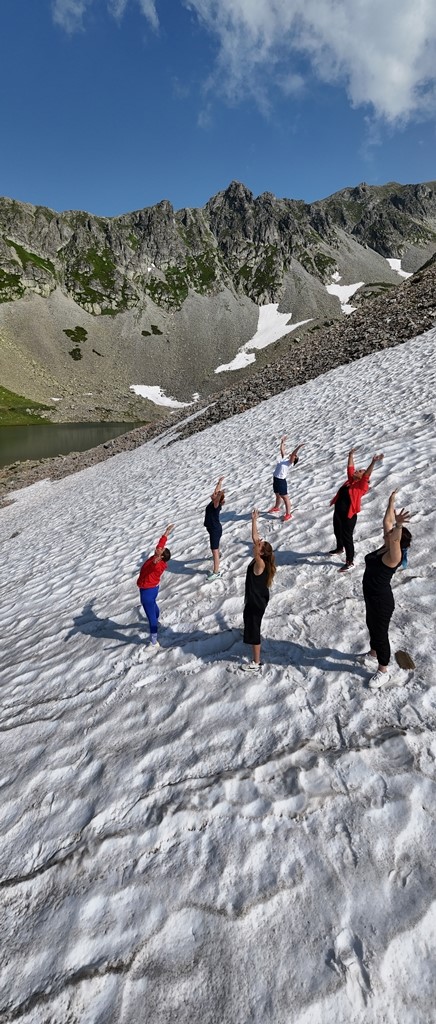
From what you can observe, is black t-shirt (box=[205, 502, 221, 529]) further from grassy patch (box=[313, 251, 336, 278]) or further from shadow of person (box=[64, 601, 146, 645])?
grassy patch (box=[313, 251, 336, 278])

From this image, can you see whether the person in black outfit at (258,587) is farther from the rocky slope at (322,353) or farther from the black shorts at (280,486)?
the rocky slope at (322,353)

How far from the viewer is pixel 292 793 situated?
3.93 meters

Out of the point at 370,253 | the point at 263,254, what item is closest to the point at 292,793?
the point at 263,254

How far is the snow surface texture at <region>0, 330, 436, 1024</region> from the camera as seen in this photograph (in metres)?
2.93

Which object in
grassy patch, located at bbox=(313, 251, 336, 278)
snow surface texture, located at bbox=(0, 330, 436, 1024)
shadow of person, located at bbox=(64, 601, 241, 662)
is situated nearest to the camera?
snow surface texture, located at bbox=(0, 330, 436, 1024)

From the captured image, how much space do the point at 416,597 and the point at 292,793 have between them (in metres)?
3.13

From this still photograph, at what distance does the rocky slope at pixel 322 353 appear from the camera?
26406 mm

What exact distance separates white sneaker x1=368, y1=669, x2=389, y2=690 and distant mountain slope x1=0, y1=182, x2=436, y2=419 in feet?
344

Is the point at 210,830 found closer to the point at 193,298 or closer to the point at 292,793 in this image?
the point at 292,793

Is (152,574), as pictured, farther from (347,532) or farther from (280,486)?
(280,486)

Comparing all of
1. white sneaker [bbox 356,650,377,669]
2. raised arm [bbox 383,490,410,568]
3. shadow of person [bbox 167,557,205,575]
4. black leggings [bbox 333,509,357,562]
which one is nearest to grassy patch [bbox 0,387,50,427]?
shadow of person [bbox 167,557,205,575]

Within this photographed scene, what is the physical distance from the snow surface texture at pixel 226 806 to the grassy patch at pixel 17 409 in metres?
92.2

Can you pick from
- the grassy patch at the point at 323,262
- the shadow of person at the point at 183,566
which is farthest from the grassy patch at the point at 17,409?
the grassy patch at the point at 323,262

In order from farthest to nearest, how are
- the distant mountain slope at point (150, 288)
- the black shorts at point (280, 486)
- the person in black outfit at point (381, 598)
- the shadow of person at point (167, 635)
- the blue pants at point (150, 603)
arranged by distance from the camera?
the distant mountain slope at point (150, 288)
the black shorts at point (280, 486)
the blue pants at point (150, 603)
the shadow of person at point (167, 635)
the person in black outfit at point (381, 598)
